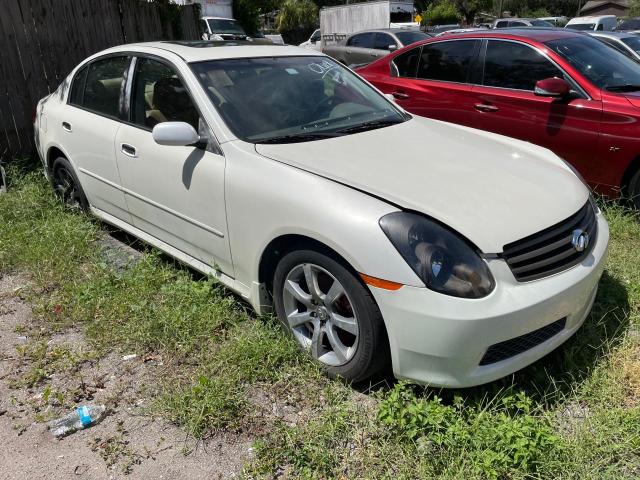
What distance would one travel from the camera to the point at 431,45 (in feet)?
19.3

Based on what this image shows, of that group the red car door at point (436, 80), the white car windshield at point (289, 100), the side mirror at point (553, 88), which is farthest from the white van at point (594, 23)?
the white car windshield at point (289, 100)

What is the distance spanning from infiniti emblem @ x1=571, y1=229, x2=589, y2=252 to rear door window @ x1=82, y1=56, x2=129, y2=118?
3091 millimetres

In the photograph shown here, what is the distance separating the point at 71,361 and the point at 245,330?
38.1 inches

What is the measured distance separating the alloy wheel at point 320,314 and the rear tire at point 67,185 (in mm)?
2628

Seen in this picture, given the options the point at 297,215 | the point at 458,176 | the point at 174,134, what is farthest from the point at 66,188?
the point at 458,176

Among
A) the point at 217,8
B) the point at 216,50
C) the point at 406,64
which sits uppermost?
the point at 217,8

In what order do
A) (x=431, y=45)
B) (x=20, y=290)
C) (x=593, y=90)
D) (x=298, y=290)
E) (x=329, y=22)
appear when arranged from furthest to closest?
1. (x=329, y=22)
2. (x=431, y=45)
3. (x=593, y=90)
4. (x=20, y=290)
5. (x=298, y=290)

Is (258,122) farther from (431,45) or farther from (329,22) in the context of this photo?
(329,22)

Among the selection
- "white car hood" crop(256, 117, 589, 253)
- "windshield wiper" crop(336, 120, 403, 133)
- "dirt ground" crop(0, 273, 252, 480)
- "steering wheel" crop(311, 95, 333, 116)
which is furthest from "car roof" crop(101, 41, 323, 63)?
"dirt ground" crop(0, 273, 252, 480)

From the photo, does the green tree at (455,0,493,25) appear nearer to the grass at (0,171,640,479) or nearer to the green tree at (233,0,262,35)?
the green tree at (233,0,262,35)

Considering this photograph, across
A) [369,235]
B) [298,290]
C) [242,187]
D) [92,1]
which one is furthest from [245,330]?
[92,1]

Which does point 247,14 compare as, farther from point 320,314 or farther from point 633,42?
point 320,314

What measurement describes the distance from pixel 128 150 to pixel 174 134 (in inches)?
33.1

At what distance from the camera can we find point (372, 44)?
13.1m
